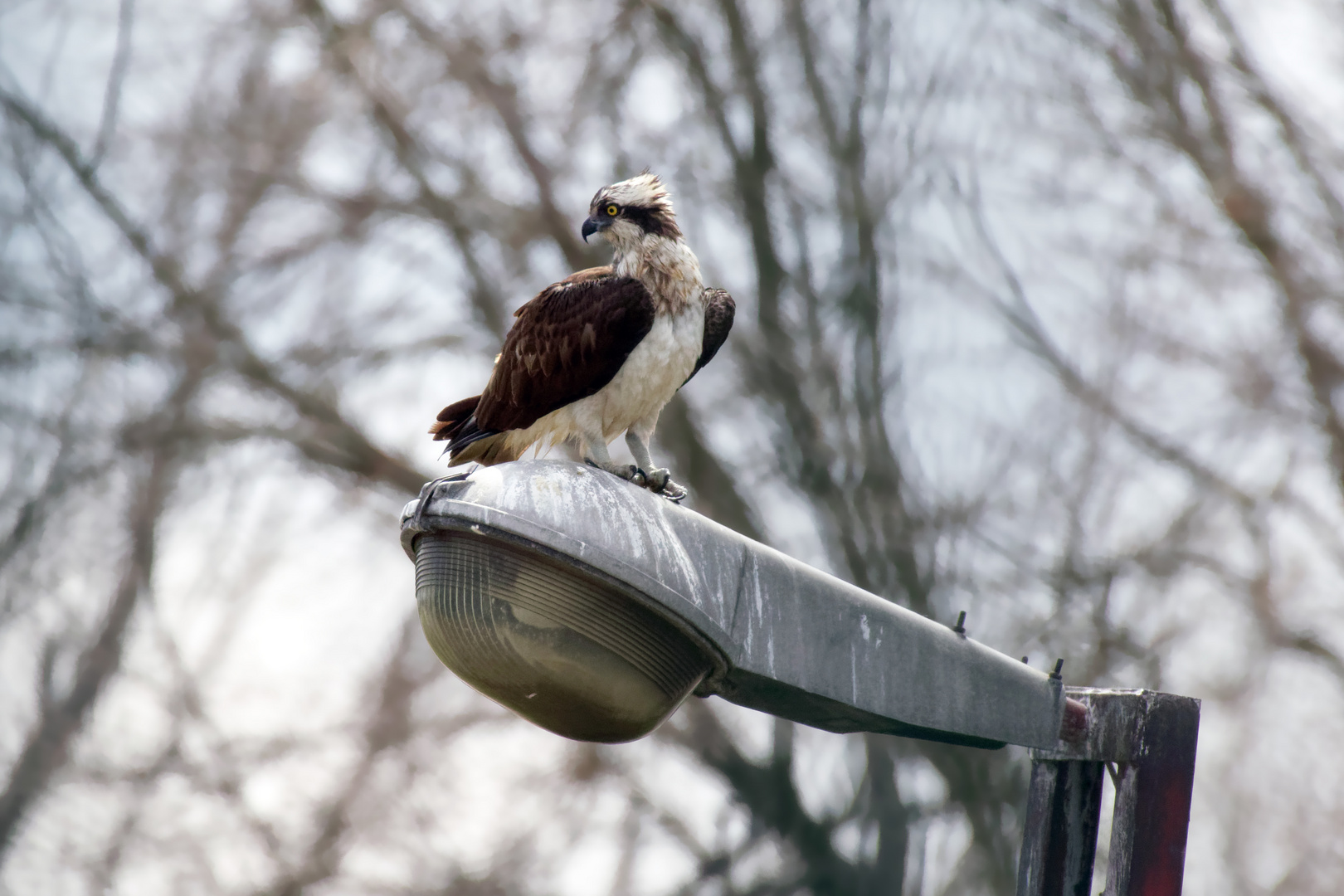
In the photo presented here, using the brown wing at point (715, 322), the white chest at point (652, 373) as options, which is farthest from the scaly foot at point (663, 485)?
the brown wing at point (715, 322)

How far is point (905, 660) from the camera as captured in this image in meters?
2.54

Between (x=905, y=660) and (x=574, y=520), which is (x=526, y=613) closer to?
(x=574, y=520)

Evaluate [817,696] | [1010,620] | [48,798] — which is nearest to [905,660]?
[817,696]

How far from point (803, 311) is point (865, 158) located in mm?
1458

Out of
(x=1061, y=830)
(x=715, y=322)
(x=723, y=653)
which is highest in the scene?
(x=715, y=322)

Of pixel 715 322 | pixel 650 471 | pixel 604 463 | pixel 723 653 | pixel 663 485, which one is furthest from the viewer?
pixel 715 322

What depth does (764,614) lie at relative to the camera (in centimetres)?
249

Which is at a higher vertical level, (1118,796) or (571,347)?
(571,347)

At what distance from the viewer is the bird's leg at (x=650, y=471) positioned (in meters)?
3.62

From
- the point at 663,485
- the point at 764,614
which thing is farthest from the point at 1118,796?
the point at 663,485

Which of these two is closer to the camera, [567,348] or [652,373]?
[567,348]

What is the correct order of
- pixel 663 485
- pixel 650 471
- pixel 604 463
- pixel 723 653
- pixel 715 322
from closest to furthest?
pixel 723 653 < pixel 663 485 < pixel 650 471 < pixel 604 463 < pixel 715 322

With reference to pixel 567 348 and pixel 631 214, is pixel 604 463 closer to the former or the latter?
pixel 567 348

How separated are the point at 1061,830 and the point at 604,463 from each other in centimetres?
178
